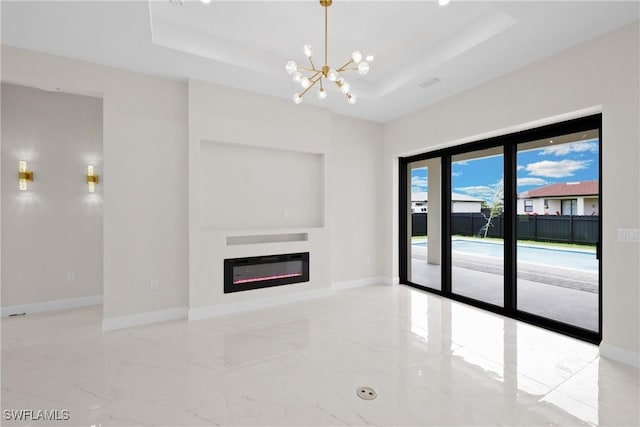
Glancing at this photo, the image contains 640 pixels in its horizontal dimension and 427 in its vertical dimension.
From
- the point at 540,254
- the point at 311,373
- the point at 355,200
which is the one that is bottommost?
the point at 311,373

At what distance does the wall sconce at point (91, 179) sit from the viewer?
14.0 ft

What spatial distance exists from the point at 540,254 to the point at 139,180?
5.00 m

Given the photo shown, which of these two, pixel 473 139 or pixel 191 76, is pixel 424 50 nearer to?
pixel 473 139

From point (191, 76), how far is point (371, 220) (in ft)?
12.0

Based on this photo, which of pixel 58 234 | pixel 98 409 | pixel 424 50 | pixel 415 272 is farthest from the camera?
pixel 415 272

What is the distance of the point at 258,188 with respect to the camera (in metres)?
4.41

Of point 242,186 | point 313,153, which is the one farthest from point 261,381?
point 313,153

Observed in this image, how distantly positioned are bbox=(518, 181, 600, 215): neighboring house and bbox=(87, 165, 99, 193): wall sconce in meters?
5.84

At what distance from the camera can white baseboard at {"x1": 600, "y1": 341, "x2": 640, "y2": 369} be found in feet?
8.62

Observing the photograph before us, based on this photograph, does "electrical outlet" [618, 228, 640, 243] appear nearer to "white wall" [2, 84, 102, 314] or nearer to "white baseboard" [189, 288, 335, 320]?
"white baseboard" [189, 288, 335, 320]

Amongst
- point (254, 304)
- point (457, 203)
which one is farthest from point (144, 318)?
point (457, 203)

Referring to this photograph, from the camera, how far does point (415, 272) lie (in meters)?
5.45

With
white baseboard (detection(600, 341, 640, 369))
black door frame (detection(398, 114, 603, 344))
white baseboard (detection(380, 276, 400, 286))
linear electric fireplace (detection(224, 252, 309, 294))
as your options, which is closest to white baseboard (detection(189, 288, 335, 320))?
linear electric fireplace (detection(224, 252, 309, 294))

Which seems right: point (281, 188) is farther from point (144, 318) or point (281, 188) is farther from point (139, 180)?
point (144, 318)
